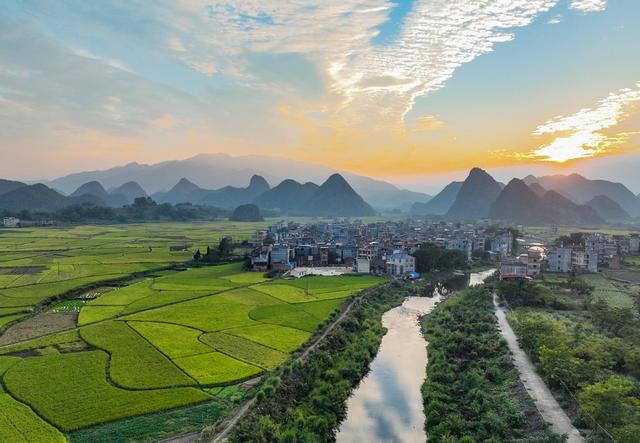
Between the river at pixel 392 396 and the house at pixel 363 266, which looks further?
the house at pixel 363 266

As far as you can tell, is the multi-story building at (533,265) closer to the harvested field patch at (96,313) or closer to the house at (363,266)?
the house at (363,266)

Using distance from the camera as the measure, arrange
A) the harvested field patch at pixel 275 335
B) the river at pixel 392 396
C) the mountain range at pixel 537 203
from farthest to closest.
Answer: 1. the mountain range at pixel 537 203
2. the harvested field patch at pixel 275 335
3. the river at pixel 392 396

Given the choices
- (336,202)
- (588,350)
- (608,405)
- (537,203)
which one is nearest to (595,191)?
(537,203)

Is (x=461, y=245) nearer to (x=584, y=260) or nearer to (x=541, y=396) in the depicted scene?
(x=584, y=260)

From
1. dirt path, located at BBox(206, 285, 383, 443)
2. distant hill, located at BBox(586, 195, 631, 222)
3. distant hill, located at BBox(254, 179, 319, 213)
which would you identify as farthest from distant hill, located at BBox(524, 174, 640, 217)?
dirt path, located at BBox(206, 285, 383, 443)

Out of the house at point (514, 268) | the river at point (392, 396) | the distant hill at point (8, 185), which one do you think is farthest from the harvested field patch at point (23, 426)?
the distant hill at point (8, 185)

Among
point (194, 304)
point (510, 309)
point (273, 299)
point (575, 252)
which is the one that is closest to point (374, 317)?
point (273, 299)
